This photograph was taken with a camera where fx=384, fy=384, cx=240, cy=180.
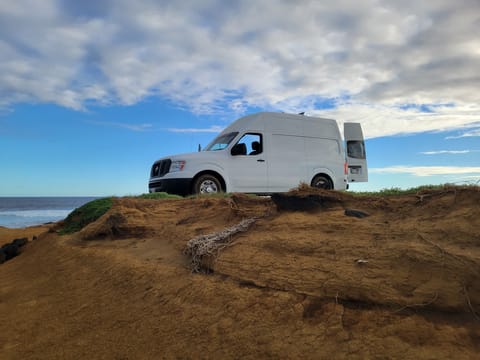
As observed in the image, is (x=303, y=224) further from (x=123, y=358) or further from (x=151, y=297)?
(x=123, y=358)

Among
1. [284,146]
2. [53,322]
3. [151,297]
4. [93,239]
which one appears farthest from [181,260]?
[284,146]

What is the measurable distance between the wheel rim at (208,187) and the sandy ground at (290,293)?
166 inches

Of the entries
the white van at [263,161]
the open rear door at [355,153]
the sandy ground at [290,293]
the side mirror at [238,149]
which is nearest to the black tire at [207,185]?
the white van at [263,161]

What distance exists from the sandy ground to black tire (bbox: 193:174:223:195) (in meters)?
4.10

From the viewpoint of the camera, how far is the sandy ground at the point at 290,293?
3012 millimetres

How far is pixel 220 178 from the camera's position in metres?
10.9

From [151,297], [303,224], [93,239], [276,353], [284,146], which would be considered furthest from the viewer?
[284,146]

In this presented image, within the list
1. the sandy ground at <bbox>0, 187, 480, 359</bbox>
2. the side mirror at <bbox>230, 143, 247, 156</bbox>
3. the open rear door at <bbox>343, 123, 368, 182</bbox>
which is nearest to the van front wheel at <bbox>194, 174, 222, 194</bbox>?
the side mirror at <bbox>230, 143, 247, 156</bbox>

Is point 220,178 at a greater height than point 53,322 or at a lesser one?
greater

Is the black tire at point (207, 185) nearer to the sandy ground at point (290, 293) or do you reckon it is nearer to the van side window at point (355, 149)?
the sandy ground at point (290, 293)

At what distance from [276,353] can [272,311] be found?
1.74ft

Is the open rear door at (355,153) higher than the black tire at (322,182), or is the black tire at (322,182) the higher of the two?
the open rear door at (355,153)

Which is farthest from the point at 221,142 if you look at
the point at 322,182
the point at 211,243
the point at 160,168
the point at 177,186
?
the point at 211,243

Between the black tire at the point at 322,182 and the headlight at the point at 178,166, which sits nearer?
the headlight at the point at 178,166
